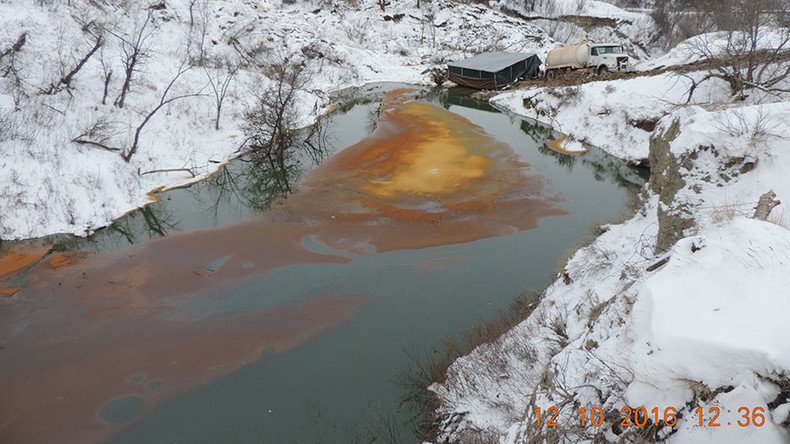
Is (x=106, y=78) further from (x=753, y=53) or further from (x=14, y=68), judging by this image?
(x=753, y=53)

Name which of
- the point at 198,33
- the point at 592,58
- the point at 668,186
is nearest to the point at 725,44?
the point at 592,58

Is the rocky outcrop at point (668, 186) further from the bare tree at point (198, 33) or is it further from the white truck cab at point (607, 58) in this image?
the bare tree at point (198, 33)

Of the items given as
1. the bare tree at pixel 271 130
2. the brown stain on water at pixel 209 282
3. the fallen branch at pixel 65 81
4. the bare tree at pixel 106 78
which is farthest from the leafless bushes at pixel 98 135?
the brown stain on water at pixel 209 282

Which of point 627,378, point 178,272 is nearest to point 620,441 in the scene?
point 627,378

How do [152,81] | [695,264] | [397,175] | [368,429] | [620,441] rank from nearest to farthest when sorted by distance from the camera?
[620,441] → [695,264] → [368,429] → [397,175] → [152,81]

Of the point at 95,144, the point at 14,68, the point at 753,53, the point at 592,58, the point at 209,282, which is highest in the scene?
the point at 14,68

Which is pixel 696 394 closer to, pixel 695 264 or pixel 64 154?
pixel 695 264
